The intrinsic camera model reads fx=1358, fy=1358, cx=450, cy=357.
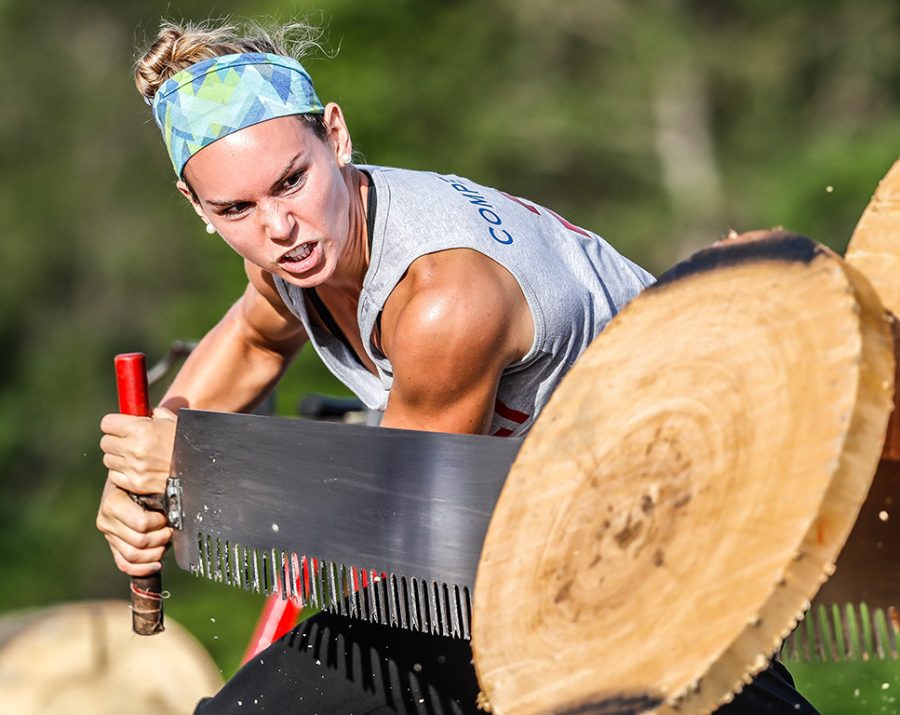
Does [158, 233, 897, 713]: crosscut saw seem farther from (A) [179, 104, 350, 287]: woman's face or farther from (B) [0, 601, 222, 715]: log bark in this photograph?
(B) [0, 601, 222, 715]: log bark

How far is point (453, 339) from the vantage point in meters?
2.66

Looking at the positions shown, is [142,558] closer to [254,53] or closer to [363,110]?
[254,53]

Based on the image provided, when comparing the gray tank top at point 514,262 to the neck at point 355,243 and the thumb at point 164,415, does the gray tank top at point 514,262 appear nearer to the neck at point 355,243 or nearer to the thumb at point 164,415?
the neck at point 355,243

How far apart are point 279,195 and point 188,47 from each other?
456 millimetres

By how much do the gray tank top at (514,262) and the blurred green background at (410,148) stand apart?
1019 centimetres

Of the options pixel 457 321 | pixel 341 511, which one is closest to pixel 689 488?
pixel 457 321

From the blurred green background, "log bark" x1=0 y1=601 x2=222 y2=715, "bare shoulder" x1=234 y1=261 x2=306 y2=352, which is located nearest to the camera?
"bare shoulder" x1=234 y1=261 x2=306 y2=352

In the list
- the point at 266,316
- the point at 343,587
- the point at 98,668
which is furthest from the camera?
the point at 98,668

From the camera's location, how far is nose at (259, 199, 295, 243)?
2.87m

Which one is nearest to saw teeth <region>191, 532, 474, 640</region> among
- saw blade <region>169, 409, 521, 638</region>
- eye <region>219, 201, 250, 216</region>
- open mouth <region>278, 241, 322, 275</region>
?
saw blade <region>169, 409, 521, 638</region>

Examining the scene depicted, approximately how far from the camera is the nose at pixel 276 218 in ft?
9.42

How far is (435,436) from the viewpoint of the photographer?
8.25 feet

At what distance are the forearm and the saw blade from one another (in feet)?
2.56

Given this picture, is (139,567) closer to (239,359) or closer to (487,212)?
(239,359)
